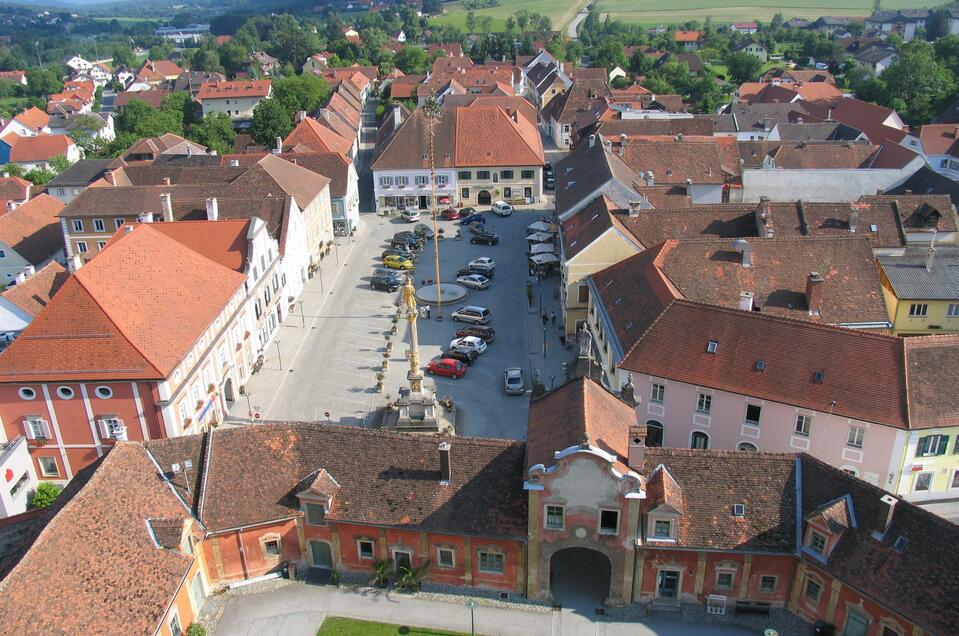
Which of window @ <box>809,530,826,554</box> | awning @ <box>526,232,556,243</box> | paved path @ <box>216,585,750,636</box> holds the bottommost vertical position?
paved path @ <box>216,585,750,636</box>

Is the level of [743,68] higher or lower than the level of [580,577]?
higher

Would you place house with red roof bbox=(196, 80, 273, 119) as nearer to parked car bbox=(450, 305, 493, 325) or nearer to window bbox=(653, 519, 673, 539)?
parked car bbox=(450, 305, 493, 325)

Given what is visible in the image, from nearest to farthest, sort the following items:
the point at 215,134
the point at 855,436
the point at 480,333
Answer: the point at 855,436
the point at 480,333
the point at 215,134

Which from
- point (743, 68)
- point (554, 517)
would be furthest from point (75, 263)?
point (743, 68)

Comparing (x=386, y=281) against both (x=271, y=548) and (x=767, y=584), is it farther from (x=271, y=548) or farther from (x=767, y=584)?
Result: (x=767, y=584)

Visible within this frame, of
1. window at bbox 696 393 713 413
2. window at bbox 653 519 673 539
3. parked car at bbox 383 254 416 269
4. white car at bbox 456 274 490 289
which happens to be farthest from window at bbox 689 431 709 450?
parked car at bbox 383 254 416 269

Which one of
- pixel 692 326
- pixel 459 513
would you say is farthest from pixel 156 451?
pixel 692 326
